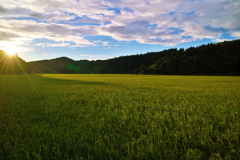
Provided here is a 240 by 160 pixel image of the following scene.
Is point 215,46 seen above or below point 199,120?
above

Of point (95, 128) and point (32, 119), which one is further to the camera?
point (32, 119)

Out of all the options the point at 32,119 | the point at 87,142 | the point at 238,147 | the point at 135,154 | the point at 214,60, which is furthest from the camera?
the point at 214,60

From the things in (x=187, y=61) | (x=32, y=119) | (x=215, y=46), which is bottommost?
(x=32, y=119)

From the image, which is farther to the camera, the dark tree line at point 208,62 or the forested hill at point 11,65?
the forested hill at point 11,65

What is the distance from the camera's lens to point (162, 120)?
4.31m

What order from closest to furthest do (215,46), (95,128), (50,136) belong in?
1. (50,136)
2. (95,128)
3. (215,46)

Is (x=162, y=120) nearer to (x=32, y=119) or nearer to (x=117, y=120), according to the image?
(x=117, y=120)

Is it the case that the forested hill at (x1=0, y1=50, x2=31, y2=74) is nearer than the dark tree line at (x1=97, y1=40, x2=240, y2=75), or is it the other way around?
the dark tree line at (x1=97, y1=40, x2=240, y2=75)

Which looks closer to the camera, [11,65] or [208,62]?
[208,62]

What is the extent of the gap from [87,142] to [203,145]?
7.86 ft

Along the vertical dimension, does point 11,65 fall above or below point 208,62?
below

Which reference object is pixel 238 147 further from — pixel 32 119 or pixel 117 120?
pixel 32 119

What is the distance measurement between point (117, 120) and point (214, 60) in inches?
4556

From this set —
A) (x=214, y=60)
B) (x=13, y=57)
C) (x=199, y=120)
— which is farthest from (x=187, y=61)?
(x=13, y=57)
